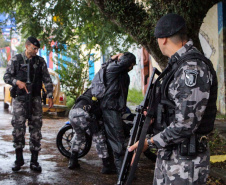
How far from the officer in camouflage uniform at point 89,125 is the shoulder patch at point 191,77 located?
126 inches

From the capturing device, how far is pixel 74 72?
546 inches

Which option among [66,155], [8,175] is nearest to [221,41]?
[66,155]

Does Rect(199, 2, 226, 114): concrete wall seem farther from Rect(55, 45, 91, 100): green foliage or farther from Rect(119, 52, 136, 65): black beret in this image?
Rect(119, 52, 136, 65): black beret

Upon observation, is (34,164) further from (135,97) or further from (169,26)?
(135,97)

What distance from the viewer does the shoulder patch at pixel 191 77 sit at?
2.41 m

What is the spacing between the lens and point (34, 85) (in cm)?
591

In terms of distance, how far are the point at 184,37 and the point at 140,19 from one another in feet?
17.1

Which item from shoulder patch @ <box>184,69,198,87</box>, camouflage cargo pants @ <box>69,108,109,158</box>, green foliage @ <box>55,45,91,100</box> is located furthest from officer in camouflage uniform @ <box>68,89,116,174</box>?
green foliage @ <box>55,45,91,100</box>

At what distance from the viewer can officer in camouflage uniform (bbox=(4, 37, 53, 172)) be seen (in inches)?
228

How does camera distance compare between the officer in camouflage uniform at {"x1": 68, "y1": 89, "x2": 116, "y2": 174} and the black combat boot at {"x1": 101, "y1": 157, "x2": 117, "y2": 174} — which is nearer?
the officer in camouflage uniform at {"x1": 68, "y1": 89, "x2": 116, "y2": 174}

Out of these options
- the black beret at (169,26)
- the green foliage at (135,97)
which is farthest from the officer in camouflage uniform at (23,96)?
the green foliage at (135,97)

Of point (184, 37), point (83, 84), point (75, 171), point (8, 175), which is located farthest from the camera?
point (83, 84)

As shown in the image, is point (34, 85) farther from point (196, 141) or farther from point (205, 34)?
point (205, 34)

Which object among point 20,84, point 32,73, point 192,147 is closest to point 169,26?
point 192,147
